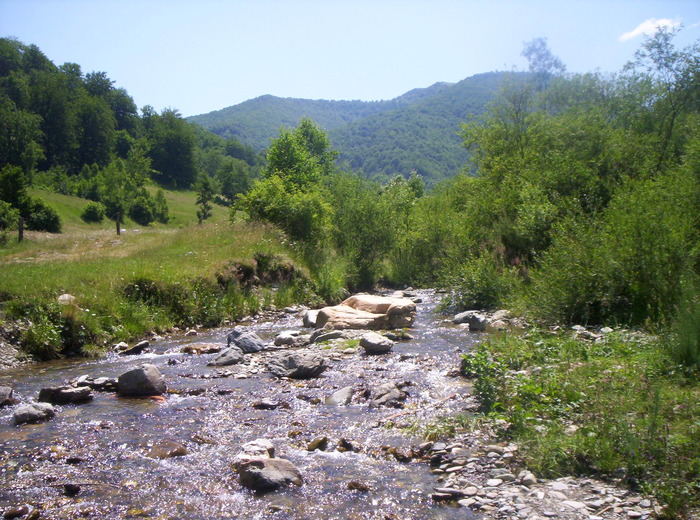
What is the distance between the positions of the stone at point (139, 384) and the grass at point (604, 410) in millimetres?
6217

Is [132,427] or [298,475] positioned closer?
[298,475]

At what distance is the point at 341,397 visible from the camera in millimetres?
9812

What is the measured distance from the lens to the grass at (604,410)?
228 inches

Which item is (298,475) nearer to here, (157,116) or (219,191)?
(219,191)

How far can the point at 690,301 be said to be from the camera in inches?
381

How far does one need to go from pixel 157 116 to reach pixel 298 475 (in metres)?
156

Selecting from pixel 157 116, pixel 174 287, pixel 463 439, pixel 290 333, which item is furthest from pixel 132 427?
pixel 157 116

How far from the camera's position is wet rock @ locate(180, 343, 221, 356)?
557 inches

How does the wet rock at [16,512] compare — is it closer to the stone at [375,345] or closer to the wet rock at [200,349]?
the wet rock at [200,349]

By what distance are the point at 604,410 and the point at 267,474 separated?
4.55 meters

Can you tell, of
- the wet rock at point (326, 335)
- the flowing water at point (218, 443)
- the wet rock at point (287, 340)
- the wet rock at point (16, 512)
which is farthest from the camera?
the wet rock at point (326, 335)

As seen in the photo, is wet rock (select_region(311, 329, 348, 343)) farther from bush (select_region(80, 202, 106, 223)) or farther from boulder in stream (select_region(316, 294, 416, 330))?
bush (select_region(80, 202, 106, 223))

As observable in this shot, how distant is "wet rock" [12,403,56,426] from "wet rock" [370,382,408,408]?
5.60 metres

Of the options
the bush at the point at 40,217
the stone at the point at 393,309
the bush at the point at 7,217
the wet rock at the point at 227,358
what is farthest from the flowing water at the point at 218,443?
the bush at the point at 40,217
